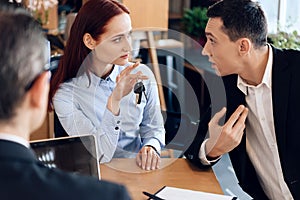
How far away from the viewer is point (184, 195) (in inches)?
62.2

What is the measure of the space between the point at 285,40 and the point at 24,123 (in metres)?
2.62

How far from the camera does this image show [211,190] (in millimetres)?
1646

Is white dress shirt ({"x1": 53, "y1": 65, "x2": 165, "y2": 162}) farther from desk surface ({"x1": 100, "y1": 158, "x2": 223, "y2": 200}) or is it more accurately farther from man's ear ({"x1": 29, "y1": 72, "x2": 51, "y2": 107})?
man's ear ({"x1": 29, "y1": 72, "x2": 51, "y2": 107})

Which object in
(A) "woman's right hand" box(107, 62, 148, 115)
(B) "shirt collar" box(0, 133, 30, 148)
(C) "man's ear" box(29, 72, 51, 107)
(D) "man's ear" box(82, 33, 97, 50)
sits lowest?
(A) "woman's right hand" box(107, 62, 148, 115)

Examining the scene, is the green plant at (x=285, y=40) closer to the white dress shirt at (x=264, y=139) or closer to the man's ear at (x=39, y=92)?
the white dress shirt at (x=264, y=139)

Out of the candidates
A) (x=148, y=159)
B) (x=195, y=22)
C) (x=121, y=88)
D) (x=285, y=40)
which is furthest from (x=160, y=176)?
(x=195, y=22)

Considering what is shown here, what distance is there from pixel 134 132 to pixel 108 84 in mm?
215

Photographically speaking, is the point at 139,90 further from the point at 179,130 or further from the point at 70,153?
the point at 70,153

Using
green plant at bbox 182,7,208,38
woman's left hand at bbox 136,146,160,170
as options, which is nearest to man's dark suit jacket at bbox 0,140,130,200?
woman's left hand at bbox 136,146,160,170

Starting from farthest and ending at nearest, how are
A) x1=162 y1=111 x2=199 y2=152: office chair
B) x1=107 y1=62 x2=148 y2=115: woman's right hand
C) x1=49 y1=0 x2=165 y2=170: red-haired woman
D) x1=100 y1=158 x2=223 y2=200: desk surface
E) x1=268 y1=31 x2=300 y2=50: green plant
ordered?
x1=268 y1=31 x2=300 y2=50: green plant
x1=162 y1=111 x2=199 y2=152: office chair
x1=49 y1=0 x2=165 y2=170: red-haired woman
x1=107 y1=62 x2=148 y2=115: woman's right hand
x1=100 y1=158 x2=223 y2=200: desk surface

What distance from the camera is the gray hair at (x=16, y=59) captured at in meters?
0.78

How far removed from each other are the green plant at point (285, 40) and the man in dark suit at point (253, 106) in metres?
1.31

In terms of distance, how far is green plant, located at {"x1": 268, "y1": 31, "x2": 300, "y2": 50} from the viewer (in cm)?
315

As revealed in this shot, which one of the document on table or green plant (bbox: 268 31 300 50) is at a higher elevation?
green plant (bbox: 268 31 300 50)
